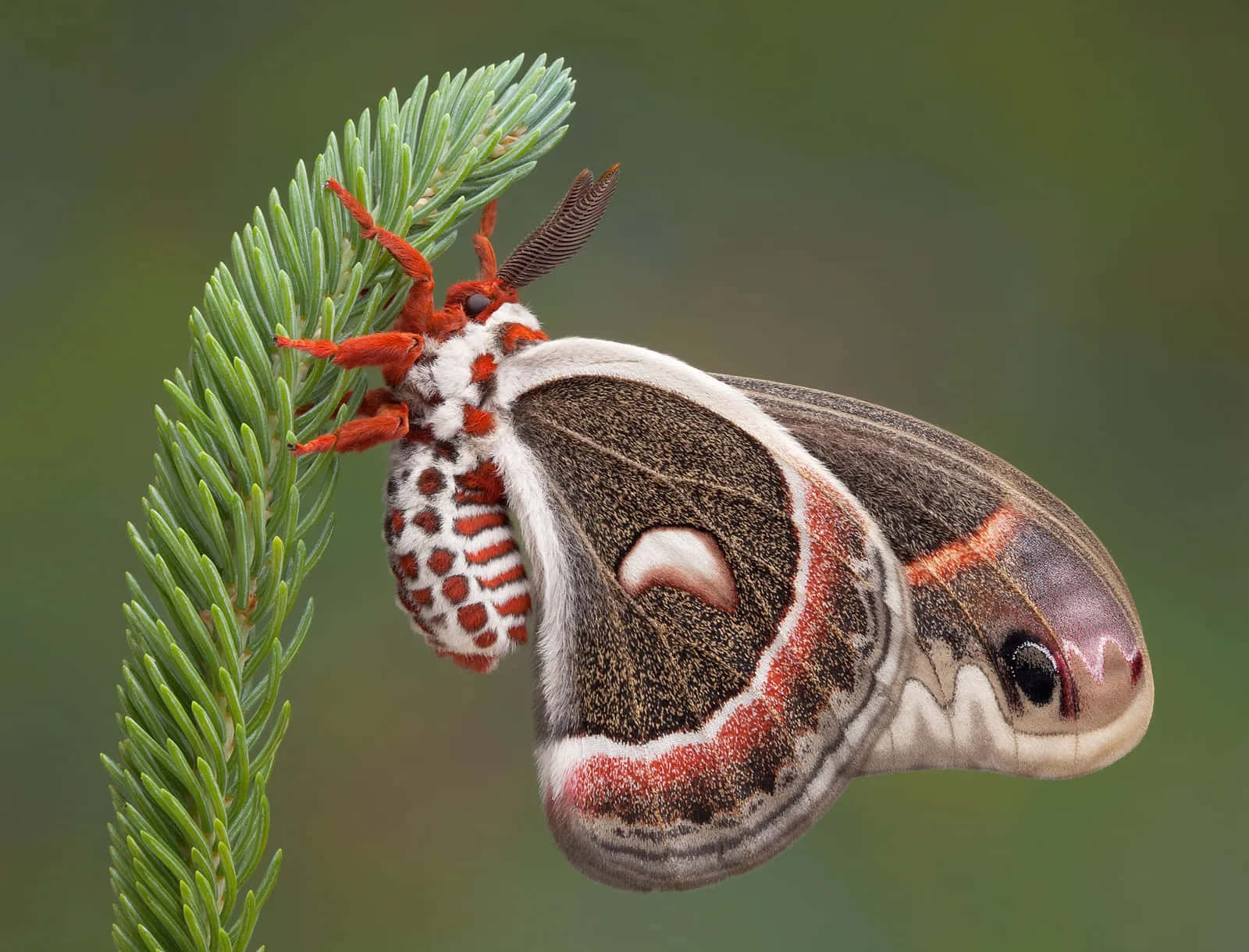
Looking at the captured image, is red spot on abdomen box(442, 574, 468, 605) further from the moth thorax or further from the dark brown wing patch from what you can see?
the dark brown wing patch

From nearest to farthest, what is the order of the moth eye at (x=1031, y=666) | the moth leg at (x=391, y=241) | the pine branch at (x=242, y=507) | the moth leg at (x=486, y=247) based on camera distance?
1. the pine branch at (x=242, y=507)
2. the moth leg at (x=391, y=241)
3. the moth eye at (x=1031, y=666)
4. the moth leg at (x=486, y=247)

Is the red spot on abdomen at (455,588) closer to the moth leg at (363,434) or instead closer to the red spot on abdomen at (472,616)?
the red spot on abdomen at (472,616)

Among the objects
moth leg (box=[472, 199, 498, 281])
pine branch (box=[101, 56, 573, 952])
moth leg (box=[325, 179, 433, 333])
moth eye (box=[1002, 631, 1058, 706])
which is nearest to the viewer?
pine branch (box=[101, 56, 573, 952])

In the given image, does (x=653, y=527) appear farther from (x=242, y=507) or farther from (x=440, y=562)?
(x=242, y=507)

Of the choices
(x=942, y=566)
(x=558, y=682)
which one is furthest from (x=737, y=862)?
(x=942, y=566)

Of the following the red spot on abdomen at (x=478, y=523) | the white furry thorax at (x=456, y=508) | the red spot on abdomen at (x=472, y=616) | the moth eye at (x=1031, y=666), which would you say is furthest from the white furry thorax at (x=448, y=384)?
the moth eye at (x=1031, y=666)

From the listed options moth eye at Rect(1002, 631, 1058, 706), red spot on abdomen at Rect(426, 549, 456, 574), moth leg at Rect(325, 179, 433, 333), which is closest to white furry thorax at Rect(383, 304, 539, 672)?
red spot on abdomen at Rect(426, 549, 456, 574)

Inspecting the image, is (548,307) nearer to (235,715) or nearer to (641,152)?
(641,152)
